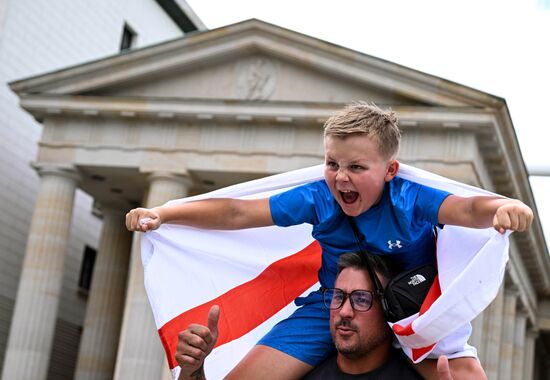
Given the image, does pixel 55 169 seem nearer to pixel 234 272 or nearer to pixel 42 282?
pixel 42 282

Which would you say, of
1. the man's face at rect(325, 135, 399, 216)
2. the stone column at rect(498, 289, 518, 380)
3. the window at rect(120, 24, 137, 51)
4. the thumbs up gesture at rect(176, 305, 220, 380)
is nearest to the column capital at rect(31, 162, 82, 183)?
the window at rect(120, 24, 137, 51)

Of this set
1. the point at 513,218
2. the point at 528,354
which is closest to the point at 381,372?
the point at 513,218

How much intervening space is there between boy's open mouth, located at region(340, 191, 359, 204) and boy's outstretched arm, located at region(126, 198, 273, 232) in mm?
599

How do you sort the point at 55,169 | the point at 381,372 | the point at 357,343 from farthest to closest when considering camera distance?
1. the point at 55,169
2. the point at 381,372
3. the point at 357,343

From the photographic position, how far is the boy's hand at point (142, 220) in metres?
4.72

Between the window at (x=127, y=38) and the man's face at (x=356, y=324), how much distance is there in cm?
5183

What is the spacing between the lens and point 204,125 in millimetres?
37594

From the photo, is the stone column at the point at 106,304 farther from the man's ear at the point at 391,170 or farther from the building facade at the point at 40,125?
the man's ear at the point at 391,170

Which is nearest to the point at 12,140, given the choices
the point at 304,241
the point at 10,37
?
the point at 10,37

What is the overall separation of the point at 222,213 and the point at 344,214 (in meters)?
0.62

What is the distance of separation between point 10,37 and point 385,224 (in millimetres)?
41545

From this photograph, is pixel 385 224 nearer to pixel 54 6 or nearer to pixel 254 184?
pixel 254 184

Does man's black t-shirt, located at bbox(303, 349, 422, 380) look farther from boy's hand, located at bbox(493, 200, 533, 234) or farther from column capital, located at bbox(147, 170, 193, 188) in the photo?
column capital, located at bbox(147, 170, 193, 188)

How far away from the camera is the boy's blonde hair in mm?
4609
